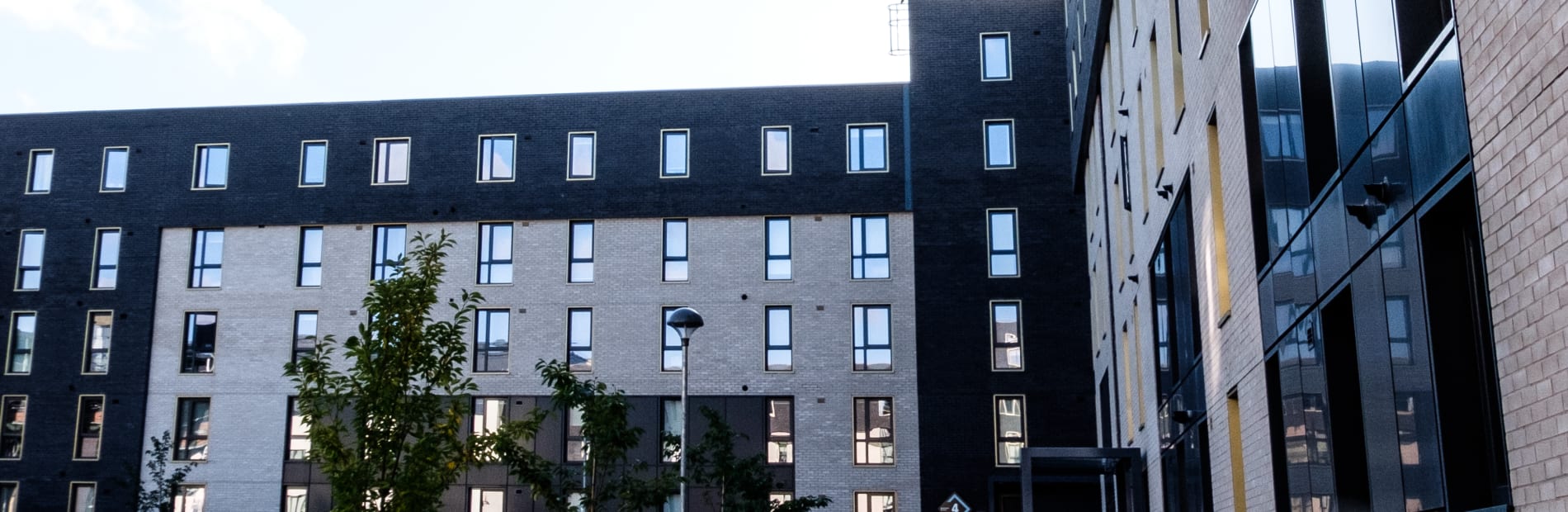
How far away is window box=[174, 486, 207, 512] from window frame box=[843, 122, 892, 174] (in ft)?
62.2

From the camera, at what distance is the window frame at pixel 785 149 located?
133 ft

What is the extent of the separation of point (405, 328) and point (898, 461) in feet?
77.7

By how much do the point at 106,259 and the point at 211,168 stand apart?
3.84 meters

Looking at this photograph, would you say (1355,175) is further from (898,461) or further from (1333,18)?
(898,461)

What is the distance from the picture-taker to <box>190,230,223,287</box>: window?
138 feet

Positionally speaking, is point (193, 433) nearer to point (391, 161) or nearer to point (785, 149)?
point (391, 161)

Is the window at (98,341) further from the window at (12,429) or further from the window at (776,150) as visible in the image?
the window at (776,150)

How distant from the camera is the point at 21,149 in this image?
43531 mm

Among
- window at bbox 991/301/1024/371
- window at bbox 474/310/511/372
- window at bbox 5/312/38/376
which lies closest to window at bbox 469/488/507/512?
window at bbox 474/310/511/372

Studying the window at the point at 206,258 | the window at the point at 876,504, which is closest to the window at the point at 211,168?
the window at the point at 206,258

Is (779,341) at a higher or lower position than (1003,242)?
lower

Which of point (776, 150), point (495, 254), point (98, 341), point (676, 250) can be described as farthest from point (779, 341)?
point (98, 341)

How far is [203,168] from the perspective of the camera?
42.7 meters

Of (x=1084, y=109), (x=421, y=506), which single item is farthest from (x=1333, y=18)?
(x=1084, y=109)
